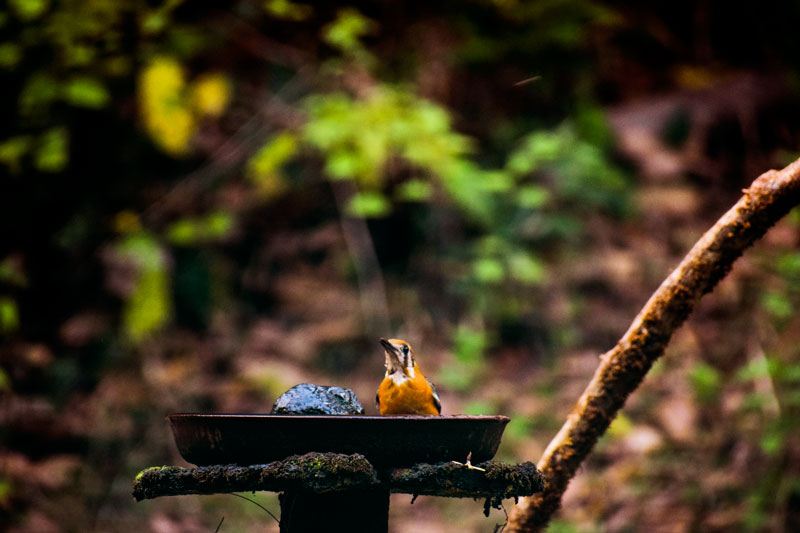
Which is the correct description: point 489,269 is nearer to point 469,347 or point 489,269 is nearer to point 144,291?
point 469,347

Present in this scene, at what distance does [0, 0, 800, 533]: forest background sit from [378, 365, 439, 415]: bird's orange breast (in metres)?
2.67

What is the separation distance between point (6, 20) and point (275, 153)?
1965mm

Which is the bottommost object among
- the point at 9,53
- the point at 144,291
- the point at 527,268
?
the point at 144,291

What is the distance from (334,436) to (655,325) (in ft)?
3.30

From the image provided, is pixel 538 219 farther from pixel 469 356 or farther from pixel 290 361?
pixel 290 361

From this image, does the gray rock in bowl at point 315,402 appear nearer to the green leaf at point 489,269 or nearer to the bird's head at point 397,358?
the bird's head at point 397,358

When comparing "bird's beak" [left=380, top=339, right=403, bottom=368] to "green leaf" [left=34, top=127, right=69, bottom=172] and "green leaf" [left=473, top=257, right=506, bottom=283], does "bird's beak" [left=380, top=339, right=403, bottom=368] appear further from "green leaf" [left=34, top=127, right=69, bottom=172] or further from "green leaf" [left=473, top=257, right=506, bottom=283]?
"green leaf" [left=34, top=127, right=69, bottom=172]

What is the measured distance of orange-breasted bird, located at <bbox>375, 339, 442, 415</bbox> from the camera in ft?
7.00

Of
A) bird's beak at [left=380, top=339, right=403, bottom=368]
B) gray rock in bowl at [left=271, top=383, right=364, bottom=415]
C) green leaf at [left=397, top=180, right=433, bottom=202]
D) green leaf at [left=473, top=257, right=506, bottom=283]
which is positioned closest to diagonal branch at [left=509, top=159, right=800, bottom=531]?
bird's beak at [left=380, top=339, right=403, bottom=368]

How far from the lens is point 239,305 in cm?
606

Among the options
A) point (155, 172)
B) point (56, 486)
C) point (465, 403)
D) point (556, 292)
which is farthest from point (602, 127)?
point (56, 486)

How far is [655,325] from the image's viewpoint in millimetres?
1959

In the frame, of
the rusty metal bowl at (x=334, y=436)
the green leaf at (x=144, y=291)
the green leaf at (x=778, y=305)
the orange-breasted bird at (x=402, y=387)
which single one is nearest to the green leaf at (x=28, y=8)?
the green leaf at (x=144, y=291)

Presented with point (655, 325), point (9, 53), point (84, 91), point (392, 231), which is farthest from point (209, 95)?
point (655, 325)
